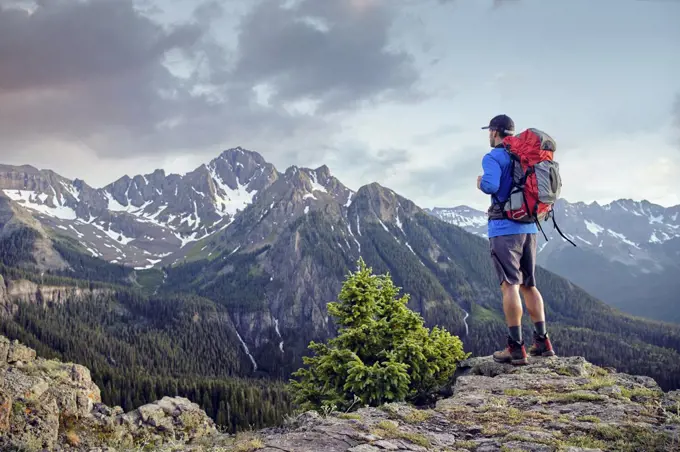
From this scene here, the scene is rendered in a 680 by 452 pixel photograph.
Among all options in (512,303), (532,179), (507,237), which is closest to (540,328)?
(512,303)

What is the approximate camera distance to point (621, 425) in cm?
763

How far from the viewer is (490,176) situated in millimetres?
11844

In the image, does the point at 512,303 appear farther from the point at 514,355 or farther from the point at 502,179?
the point at 502,179

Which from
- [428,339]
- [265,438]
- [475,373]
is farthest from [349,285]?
[265,438]

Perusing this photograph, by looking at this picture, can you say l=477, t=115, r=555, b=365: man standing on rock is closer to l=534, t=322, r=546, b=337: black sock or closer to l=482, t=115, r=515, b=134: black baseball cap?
l=482, t=115, r=515, b=134: black baseball cap

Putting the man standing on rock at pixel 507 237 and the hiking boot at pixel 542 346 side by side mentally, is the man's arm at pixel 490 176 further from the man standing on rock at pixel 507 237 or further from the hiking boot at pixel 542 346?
the hiking boot at pixel 542 346

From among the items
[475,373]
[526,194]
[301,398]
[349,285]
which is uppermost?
[526,194]

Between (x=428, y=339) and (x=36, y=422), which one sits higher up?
(x=428, y=339)

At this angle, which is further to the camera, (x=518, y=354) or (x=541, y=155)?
(x=518, y=354)

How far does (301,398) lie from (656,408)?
1192 centimetres

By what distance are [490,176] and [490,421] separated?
6181mm

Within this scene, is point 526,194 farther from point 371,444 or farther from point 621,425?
point 371,444

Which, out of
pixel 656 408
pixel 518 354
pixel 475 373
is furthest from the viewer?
pixel 475 373

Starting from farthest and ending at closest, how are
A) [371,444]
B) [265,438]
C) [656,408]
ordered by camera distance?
[656,408]
[265,438]
[371,444]
